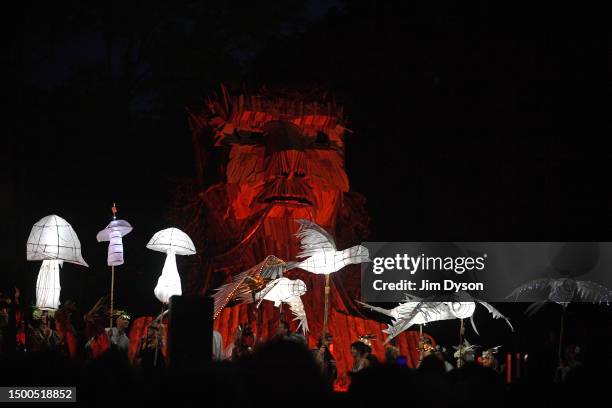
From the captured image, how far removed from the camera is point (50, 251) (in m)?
10.3

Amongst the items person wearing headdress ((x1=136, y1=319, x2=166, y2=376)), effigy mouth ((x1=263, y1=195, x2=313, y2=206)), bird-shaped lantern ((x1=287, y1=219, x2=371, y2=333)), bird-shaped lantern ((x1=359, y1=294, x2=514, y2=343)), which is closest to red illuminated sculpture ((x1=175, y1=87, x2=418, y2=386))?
effigy mouth ((x1=263, y1=195, x2=313, y2=206))

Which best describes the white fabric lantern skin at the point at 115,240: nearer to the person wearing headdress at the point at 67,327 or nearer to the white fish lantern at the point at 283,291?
the person wearing headdress at the point at 67,327

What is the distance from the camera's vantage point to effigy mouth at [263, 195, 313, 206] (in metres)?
12.6

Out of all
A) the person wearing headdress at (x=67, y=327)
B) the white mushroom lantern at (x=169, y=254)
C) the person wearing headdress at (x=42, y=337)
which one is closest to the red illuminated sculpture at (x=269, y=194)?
the white mushroom lantern at (x=169, y=254)

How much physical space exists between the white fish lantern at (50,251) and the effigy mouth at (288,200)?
117 inches

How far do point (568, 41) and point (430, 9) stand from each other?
2.48 metres

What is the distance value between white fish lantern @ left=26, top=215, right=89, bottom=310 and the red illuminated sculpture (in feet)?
8.68

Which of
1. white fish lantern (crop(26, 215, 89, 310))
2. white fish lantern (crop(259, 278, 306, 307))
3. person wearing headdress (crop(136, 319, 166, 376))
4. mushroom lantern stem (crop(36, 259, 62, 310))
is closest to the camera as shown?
person wearing headdress (crop(136, 319, 166, 376))

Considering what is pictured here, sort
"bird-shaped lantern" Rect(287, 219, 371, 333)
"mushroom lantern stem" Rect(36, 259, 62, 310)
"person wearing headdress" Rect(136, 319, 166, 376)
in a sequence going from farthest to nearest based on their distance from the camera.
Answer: "bird-shaped lantern" Rect(287, 219, 371, 333) < "mushroom lantern stem" Rect(36, 259, 62, 310) < "person wearing headdress" Rect(136, 319, 166, 376)

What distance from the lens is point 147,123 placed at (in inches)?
659

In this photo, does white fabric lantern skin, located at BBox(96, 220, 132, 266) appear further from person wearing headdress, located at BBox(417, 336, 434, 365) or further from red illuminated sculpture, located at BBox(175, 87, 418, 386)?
person wearing headdress, located at BBox(417, 336, 434, 365)

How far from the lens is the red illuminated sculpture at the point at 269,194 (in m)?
12.6

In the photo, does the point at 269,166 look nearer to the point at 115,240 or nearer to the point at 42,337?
the point at 115,240

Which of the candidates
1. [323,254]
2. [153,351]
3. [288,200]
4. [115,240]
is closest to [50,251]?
[115,240]
